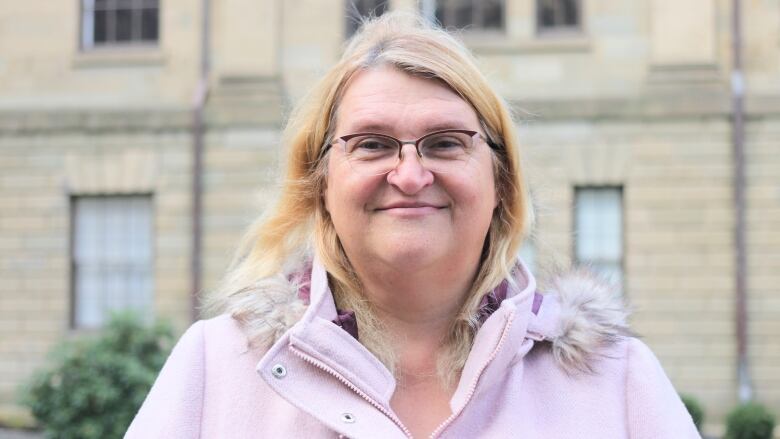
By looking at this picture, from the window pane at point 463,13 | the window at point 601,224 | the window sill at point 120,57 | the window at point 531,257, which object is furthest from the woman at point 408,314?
the window sill at point 120,57

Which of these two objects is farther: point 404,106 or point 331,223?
point 331,223

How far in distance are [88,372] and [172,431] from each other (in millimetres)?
9048

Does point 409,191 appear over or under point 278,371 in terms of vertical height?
over

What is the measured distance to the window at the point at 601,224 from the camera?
15.3 metres

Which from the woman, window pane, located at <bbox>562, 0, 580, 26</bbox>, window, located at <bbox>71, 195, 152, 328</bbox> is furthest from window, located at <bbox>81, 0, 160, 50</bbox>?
the woman

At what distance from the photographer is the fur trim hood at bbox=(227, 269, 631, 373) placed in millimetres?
2248

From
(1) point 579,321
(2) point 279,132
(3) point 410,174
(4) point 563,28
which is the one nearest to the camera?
(3) point 410,174

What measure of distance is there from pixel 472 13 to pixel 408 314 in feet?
46.4

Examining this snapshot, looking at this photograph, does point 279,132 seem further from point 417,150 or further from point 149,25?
point 417,150

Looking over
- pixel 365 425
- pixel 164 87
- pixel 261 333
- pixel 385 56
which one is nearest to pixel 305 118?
pixel 385 56

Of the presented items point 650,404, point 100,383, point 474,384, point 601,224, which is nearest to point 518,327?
point 474,384

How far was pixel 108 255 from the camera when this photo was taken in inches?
648

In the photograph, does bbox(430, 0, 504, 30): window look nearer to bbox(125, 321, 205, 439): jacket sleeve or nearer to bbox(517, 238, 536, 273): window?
bbox(517, 238, 536, 273): window

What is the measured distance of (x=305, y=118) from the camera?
94.5 inches
